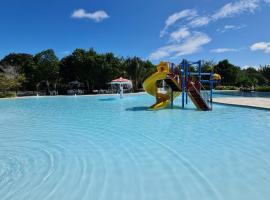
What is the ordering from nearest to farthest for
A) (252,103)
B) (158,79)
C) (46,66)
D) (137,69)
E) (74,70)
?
(158,79)
(252,103)
(46,66)
(74,70)
(137,69)

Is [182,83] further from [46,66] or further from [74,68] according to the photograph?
[74,68]

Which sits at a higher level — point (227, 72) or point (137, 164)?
point (227, 72)

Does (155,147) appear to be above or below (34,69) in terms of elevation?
below

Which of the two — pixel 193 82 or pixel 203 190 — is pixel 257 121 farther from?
pixel 203 190

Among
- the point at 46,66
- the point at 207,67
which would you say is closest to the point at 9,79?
the point at 46,66

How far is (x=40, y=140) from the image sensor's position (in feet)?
23.9

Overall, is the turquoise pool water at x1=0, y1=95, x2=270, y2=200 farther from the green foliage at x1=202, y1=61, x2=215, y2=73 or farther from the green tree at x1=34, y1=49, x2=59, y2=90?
the green foliage at x1=202, y1=61, x2=215, y2=73

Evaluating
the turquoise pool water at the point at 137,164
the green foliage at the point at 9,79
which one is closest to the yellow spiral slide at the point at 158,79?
the turquoise pool water at the point at 137,164

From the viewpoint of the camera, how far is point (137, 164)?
498 centimetres

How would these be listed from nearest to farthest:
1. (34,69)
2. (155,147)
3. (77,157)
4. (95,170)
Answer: (95,170)
(77,157)
(155,147)
(34,69)

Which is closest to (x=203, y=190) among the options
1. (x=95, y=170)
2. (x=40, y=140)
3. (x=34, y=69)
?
(x=95, y=170)

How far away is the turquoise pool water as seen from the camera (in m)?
3.69

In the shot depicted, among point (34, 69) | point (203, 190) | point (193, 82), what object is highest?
point (34, 69)

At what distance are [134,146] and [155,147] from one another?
562 millimetres
